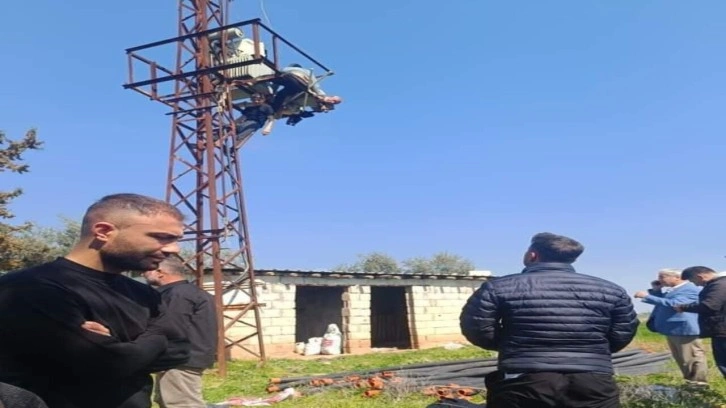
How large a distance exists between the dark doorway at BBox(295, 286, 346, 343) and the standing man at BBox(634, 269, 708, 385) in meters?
14.1

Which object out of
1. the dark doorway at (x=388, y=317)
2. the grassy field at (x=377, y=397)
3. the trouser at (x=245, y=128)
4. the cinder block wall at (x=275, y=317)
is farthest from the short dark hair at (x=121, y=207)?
the dark doorway at (x=388, y=317)

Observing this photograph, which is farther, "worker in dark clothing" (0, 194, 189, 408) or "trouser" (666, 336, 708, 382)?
"trouser" (666, 336, 708, 382)

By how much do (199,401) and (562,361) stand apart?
2.58 meters

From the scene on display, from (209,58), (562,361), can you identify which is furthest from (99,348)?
(209,58)

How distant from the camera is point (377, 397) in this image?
730cm

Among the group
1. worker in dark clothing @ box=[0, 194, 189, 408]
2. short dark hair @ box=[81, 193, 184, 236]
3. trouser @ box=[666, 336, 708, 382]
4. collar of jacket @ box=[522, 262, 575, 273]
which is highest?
short dark hair @ box=[81, 193, 184, 236]

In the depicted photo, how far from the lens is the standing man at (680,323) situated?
281 inches

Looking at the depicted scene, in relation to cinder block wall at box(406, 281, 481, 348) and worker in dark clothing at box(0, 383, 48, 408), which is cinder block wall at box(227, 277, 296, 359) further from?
worker in dark clothing at box(0, 383, 48, 408)

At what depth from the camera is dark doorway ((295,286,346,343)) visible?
68.4 ft

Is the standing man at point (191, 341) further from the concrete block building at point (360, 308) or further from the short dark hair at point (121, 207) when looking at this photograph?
the concrete block building at point (360, 308)

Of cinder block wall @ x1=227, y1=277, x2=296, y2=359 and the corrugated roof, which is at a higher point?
the corrugated roof

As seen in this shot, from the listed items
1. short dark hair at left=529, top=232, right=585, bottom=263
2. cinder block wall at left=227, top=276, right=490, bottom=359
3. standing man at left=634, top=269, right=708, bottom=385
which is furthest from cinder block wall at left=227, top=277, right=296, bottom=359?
short dark hair at left=529, top=232, right=585, bottom=263

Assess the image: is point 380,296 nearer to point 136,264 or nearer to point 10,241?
point 10,241

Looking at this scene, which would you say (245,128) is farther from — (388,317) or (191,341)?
(388,317)
